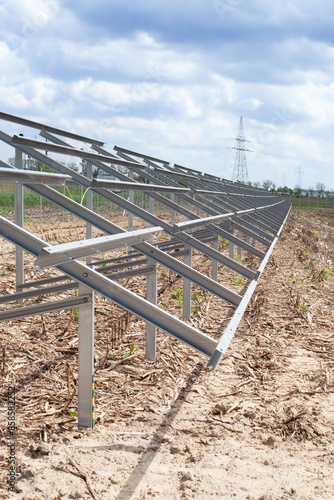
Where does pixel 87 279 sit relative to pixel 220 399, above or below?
above

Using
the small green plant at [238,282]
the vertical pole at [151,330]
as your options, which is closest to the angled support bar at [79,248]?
the vertical pole at [151,330]

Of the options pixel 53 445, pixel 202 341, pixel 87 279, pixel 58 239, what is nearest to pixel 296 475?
pixel 202 341

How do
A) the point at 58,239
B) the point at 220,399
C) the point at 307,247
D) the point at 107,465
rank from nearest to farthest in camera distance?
the point at 107,465 < the point at 220,399 < the point at 58,239 < the point at 307,247

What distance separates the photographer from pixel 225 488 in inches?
112

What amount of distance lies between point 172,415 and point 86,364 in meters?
0.90

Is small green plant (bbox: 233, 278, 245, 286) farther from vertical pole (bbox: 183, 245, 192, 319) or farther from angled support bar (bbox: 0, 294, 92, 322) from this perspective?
angled support bar (bbox: 0, 294, 92, 322)

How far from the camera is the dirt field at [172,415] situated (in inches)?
113

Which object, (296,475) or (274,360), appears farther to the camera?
(274,360)

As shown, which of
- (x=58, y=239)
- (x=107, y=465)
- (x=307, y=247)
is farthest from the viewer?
(x=307, y=247)

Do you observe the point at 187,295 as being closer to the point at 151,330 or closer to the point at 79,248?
the point at 151,330

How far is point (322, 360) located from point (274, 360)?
56cm

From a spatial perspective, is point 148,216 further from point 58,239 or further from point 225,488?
point 58,239

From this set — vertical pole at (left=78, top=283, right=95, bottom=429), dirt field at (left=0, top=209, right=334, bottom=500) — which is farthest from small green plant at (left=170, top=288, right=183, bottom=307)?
vertical pole at (left=78, top=283, right=95, bottom=429)

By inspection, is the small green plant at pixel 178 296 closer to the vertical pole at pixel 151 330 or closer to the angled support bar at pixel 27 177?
the vertical pole at pixel 151 330
